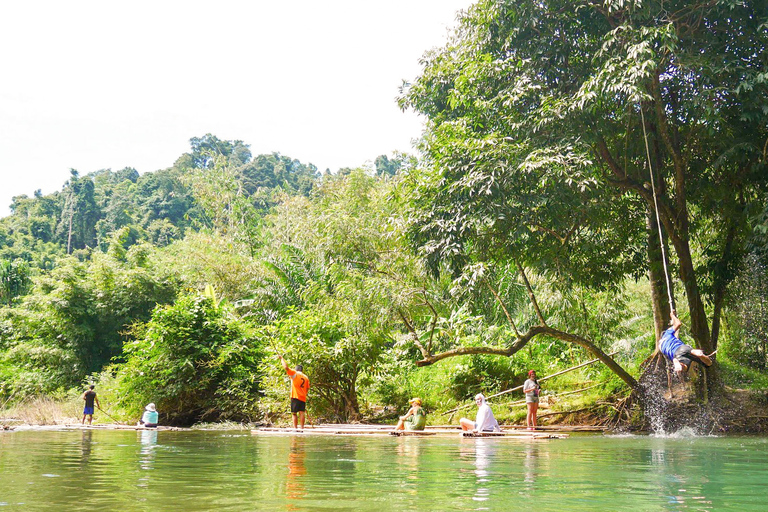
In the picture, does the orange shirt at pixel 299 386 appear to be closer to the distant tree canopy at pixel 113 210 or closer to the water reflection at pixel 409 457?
the water reflection at pixel 409 457

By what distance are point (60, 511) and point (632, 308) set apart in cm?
2379

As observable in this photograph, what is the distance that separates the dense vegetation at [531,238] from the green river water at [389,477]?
16.2 feet

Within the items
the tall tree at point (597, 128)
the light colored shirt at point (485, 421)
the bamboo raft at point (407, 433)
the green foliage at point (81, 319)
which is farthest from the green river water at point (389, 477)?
the green foliage at point (81, 319)

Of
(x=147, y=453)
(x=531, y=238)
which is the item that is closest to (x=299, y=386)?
(x=147, y=453)

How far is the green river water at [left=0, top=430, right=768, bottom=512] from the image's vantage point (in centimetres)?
564

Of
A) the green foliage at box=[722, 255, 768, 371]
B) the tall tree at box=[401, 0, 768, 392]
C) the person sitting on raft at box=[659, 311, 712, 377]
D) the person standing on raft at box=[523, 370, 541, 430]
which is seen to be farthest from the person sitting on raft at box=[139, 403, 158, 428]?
the green foliage at box=[722, 255, 768, 371]

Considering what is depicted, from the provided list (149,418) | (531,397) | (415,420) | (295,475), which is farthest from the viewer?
(149,418)

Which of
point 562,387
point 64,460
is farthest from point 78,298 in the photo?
point 64,460

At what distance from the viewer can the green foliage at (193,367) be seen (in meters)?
21.5

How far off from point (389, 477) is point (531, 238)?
923cm

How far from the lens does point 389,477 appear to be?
7.57 meters

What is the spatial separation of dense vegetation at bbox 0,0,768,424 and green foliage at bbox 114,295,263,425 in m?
0.07

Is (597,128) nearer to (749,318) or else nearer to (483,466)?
(749,318)

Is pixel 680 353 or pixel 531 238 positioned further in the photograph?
pixel 531 238
